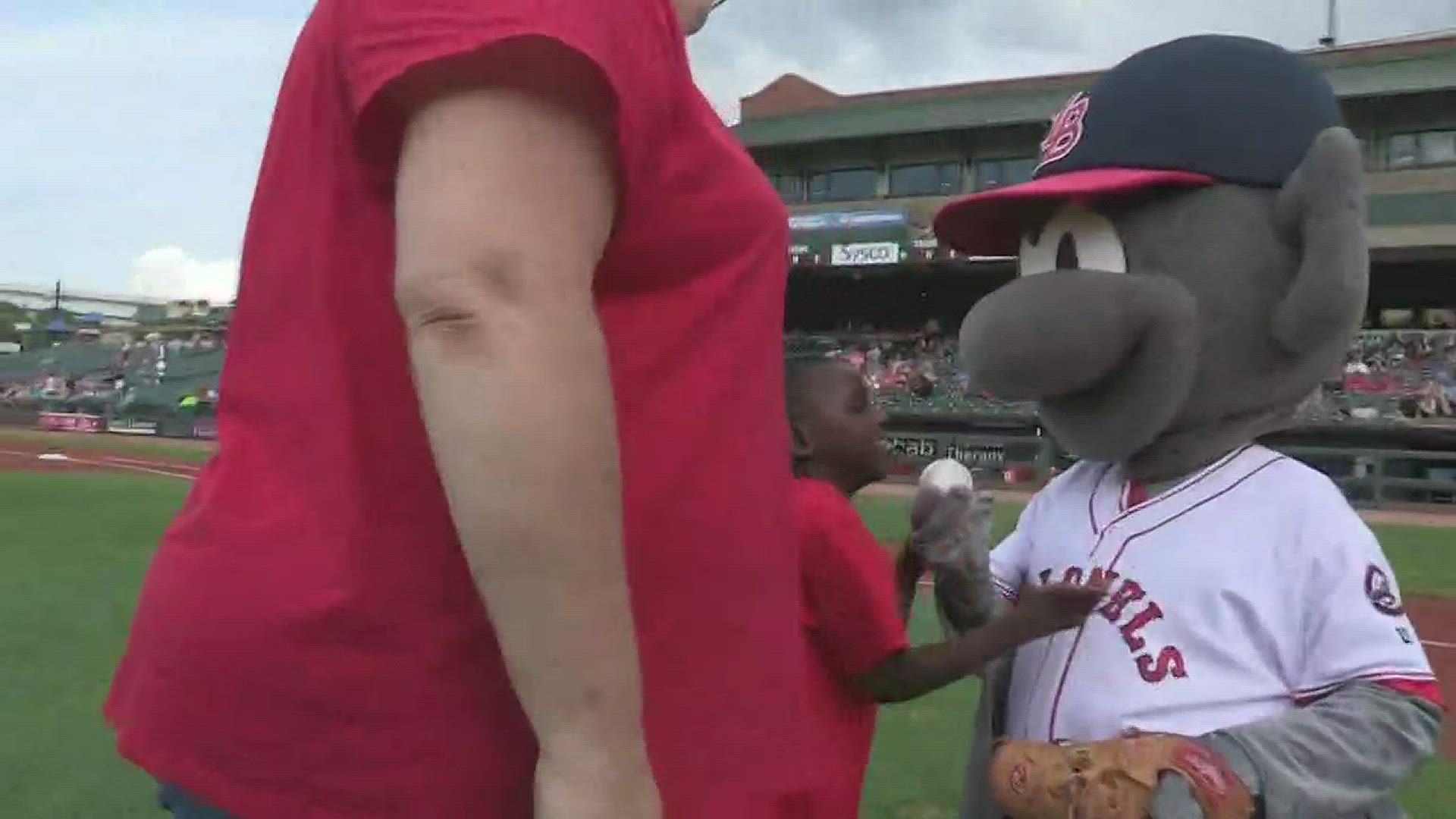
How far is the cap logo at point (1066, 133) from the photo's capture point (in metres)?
2.27

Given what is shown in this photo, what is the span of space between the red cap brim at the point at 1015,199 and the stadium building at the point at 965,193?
16905 millimetres

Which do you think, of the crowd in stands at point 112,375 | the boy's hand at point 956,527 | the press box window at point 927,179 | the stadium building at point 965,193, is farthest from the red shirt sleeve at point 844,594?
the press box window at point 927,179

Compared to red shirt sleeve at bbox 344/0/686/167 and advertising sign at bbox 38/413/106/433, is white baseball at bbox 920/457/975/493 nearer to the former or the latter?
red shirt sleeve at bbox 344/0/686/167

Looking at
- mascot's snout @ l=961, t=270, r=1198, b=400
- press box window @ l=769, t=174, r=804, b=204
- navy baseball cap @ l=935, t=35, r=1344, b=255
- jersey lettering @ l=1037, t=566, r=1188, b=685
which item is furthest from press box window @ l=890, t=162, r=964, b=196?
jersey lettering @ l=1037, t=566, r=1188, b=685

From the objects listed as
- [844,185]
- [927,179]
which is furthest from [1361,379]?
[844,185]

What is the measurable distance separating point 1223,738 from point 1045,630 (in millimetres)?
265

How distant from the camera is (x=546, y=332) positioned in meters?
0.93

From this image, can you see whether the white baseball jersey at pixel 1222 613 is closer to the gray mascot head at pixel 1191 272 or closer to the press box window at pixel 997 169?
the gray mascot head at pixel 1191 272

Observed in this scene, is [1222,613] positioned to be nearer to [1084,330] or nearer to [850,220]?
[1084,330]

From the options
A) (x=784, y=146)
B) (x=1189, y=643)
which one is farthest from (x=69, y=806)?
(x=784, y=146)

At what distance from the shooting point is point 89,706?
5.22m

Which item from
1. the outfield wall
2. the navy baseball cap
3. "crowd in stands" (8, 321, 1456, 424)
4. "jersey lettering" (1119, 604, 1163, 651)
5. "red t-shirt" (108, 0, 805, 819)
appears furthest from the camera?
"crowd in stands" (8, 321, 1456, 424)

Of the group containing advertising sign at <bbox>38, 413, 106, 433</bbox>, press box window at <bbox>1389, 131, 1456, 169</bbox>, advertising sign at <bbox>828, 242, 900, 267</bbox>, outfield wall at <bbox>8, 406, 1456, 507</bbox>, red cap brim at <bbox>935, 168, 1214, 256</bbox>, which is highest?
press box window at <bbox>1389, 131, 1456, 169</bbox>

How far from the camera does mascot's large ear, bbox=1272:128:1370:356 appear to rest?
1996 mm
